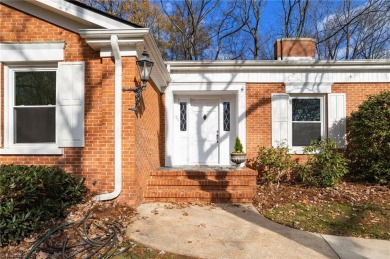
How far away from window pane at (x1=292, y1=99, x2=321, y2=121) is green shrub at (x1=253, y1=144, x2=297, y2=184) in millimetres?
1073

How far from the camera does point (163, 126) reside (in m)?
8.57

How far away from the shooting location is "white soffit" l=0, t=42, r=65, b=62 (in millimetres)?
5562

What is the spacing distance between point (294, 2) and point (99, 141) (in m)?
19.1

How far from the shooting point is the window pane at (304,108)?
8602mm

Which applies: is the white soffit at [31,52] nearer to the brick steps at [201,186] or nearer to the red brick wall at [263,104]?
the brick steps at [201,186]

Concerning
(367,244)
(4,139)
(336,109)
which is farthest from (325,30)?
(4,139)

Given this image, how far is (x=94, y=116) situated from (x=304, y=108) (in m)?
6.10

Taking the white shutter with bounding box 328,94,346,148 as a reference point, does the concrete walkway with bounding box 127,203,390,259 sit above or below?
below

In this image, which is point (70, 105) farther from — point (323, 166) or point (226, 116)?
point (323, 166)

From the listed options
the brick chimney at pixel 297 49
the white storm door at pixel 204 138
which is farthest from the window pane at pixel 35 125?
the brick chimney at pixel 297 49

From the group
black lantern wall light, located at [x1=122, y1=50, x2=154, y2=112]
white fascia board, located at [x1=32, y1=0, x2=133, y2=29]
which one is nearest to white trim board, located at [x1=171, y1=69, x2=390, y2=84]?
black lantern wall light, located at [x1=122, y1=50, x2=154, y2=112]

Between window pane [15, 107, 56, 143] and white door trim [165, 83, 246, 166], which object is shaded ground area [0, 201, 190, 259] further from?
white door trim [165, 83, 246, 166]

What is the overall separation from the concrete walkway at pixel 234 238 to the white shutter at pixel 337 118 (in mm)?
4340

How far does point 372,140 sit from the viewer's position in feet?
24.3
